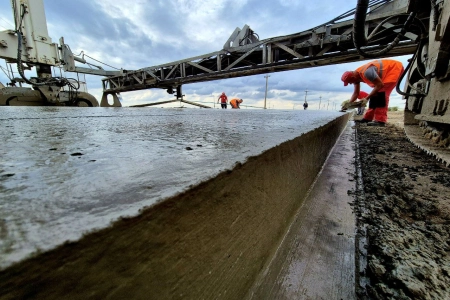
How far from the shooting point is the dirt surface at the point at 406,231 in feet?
1.44

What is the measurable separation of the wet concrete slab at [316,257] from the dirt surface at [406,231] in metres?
0.04

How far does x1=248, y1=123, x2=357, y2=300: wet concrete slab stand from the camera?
18.4 inches

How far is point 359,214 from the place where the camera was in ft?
2.35

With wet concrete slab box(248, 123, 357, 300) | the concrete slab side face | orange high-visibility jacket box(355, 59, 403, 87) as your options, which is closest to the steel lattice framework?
orange high-visibility jacket box(355, 59, 403, 87)

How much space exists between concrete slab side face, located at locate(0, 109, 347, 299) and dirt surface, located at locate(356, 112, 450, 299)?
25 cm

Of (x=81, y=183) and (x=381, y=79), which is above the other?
(x=381, y=79)

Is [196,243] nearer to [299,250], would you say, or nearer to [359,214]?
[299,250]

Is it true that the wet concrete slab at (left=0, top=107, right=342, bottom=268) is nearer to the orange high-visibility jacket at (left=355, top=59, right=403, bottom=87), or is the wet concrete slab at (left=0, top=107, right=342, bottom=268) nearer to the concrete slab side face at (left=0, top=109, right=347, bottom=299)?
the concrete slab side face at (left=0, top=109, right=347, bottom=299)

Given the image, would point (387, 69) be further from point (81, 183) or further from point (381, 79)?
point (81, 183)

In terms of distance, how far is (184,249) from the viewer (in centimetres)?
29

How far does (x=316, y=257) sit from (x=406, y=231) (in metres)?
0.28

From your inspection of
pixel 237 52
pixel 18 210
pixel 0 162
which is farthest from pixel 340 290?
pixel 237 52

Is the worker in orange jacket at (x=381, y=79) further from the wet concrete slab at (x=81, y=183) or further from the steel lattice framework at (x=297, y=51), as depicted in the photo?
the wet concrete slab at (x=81, y=183)

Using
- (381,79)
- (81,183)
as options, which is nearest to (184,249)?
(81,183)
